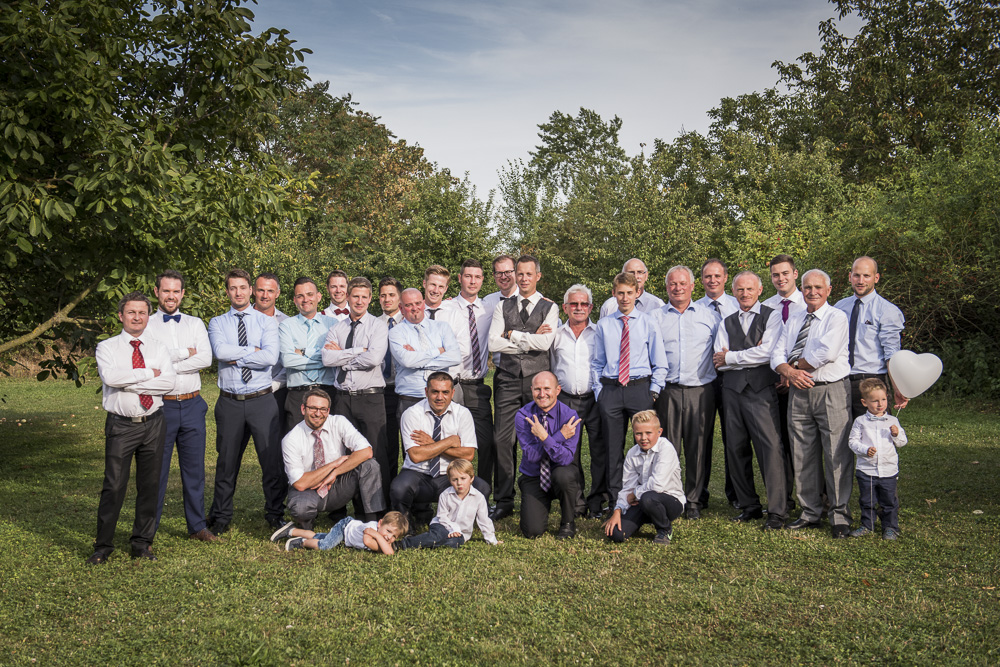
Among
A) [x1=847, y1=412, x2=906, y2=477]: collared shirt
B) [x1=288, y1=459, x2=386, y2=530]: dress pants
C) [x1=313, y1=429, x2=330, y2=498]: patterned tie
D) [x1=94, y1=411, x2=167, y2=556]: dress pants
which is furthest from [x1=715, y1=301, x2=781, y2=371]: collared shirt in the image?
[x1=94, y1=411, x2=167, y2=556]: dress pants

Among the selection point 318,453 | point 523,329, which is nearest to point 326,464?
point 318,453

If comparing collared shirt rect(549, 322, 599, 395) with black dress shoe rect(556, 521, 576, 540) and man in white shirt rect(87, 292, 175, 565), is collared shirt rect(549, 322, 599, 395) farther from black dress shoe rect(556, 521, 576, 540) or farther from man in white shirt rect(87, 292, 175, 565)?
man in white shirt rect(87, 292, 175, 565)

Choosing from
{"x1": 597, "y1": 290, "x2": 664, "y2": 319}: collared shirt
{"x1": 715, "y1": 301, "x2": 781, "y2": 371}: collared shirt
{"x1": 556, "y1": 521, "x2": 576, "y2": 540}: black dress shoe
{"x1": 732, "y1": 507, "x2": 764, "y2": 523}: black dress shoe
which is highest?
{"x1": 597, "y1": 290, "x2": 664, "y2": 319}: collared shirt

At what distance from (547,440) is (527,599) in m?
2.04

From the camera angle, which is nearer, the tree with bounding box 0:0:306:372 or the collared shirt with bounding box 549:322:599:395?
the tree with bounding box 0:0:306:372

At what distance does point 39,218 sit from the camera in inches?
269

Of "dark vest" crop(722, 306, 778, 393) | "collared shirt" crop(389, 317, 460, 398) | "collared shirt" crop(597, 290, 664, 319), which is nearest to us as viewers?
"dark vest" crop(722, 306, 778, 393)

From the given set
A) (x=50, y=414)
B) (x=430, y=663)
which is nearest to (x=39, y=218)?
(x=430, y=663)

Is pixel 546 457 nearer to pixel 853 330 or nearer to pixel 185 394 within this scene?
pixel 853 330

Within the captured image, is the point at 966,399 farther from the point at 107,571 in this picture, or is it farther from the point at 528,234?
the point at 528,234

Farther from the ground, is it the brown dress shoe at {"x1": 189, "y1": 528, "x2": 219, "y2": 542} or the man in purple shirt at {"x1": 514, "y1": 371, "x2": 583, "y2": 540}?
the man in purple shirt at {"x1": 514, "y1": 371, "x2": 583, "y2": 540}

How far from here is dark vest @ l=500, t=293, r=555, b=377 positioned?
7965 millimetres

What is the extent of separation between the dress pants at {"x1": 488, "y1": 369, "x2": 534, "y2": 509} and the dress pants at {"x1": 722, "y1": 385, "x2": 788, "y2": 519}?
201 centimetres

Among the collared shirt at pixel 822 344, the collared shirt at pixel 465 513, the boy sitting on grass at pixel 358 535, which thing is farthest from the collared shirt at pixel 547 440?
the collared shirt at pixel 822 344
